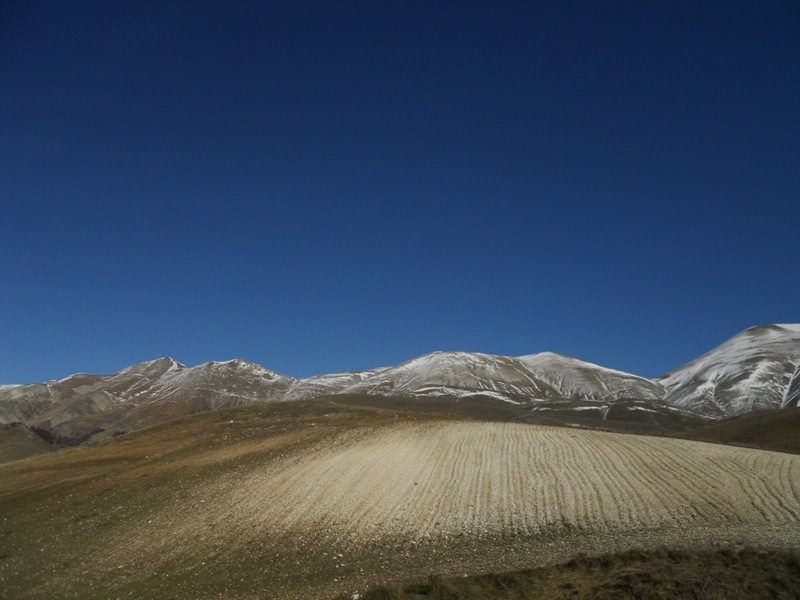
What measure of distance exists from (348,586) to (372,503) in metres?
8.91

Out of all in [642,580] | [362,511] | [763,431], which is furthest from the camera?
[763,431]

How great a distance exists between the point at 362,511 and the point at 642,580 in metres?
14.0

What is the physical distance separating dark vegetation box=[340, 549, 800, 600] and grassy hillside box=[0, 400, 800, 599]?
A: 4.57ft

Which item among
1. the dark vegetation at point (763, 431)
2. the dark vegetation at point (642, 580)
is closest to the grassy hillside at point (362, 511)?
the dark vegetation at point (642, 580)

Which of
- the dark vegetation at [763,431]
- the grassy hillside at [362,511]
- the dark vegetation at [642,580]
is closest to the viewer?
the dark vegetation at [642,580]

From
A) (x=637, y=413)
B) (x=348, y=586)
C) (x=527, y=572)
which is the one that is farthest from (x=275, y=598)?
(x=637, y=413)

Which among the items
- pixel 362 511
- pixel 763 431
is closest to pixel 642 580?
pixel 362 511

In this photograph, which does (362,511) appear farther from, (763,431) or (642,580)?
(763,431)

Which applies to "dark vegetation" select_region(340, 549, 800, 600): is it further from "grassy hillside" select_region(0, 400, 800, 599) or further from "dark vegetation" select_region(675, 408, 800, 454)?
"dark vegetation" select_region(675, 408, 800, 454)

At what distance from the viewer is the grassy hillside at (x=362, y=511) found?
20469 mm

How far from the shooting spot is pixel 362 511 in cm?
2652

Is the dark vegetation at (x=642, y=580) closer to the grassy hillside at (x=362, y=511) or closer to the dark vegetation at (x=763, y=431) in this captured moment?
the grassy hillside at (x=362, y=511)

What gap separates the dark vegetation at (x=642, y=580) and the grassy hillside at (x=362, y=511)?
4.57 feet

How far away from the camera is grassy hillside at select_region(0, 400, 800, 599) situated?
20.5m
